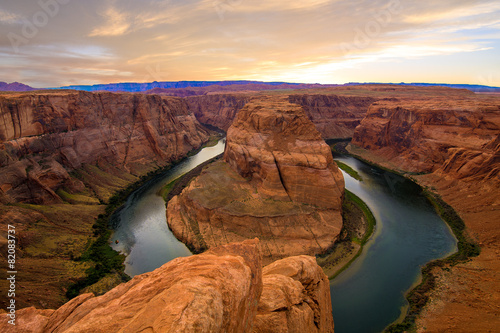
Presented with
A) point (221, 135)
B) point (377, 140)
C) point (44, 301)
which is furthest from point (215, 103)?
point (44, 301)

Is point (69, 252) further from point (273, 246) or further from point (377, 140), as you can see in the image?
point (377, 140)

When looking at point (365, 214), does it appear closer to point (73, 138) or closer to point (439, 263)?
point (439, 263)

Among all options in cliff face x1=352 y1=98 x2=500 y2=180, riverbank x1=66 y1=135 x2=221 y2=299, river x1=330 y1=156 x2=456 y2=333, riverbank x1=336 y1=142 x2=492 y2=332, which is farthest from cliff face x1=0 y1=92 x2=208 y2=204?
cliff face x1=352 y1=98 x2=500 y2=180

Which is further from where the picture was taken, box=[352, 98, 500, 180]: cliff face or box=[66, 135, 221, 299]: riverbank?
box=[352, 98, 500, 180]: cliff face

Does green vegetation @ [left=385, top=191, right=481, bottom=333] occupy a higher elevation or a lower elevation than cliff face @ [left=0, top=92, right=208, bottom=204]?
lower

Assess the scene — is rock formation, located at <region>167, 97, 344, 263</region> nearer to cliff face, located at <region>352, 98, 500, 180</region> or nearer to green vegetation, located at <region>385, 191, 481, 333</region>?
green vegetation, located at <region>385, 191, 481, 333</region>

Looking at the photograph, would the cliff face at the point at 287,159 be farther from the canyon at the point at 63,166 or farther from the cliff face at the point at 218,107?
the cliff face at the point at 218,107

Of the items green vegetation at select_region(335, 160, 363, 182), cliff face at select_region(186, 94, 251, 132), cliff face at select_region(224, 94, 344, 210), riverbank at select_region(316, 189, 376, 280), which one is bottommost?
riverbank at select_region(316, 189, 376, 280)

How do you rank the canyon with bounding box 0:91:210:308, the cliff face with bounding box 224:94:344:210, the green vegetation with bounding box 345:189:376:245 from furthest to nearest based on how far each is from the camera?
the cliff face with bounding box 224:94:344:210, the green vegetation with bounding box 345:189:376:245, the canyon with bounding box 0:91:210:308
